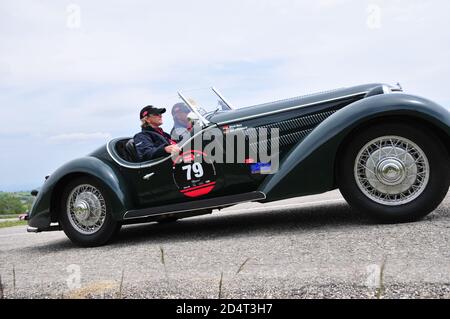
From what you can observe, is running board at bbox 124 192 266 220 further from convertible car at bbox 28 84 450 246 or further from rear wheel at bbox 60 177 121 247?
rear wheel at bbox 60 177 121 247

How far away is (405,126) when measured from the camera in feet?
14.7

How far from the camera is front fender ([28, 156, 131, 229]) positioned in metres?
5.55

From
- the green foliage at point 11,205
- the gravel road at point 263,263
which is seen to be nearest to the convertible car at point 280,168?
the gravel road at point 263,263

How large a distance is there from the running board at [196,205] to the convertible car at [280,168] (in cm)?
1

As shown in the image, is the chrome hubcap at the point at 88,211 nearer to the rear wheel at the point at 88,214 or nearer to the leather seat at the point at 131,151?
the rear wheel at the point at 88,214

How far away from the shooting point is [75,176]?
589 centimetres

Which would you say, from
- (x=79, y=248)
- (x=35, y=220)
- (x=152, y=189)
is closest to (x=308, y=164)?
(x=152, y=189)

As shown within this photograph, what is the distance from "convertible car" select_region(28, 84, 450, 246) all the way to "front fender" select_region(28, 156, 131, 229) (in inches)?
0.5

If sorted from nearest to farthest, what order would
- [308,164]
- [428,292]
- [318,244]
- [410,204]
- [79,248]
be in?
[428,292]
[318,244]
[410,204]
[308,164]
[79,248]

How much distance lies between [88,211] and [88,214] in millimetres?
37

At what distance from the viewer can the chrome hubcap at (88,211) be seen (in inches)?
225

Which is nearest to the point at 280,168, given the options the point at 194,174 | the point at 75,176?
the point at 194,174
